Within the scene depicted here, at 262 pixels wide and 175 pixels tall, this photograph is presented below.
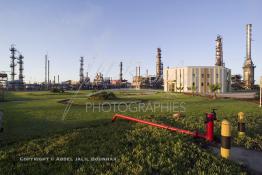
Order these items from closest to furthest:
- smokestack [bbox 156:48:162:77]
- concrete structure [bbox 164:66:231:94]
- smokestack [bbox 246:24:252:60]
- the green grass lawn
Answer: the green grass lawn < concrete structure [bbox 164:66:231:94] < smokestack [bbox 246:24:252:60] < smokestack [bbox 156:48:162:77]

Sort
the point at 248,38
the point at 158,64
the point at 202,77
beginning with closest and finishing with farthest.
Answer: the point at 202,77 → the point at 248,38 → the point at 158,64

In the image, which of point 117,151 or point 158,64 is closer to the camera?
point 117,151

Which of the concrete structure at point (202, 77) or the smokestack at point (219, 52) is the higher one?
the smokestack at point (219, 52)

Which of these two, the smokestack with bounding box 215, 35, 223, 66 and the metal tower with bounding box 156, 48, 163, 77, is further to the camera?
the metal tower with bounding box 156, 48, 163, 77

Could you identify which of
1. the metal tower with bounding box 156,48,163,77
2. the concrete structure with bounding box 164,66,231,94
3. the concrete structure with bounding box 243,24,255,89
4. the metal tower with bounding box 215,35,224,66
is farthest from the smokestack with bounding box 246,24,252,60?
the metal tower with bounding box 156,48,163,77

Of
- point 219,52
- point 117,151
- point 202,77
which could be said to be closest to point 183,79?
point 202,77

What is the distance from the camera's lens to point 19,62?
283 feet

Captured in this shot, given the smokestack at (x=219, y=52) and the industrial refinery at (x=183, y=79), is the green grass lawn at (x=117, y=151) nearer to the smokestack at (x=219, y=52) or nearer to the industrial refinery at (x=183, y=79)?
the industrial refinery at (x=183, y=79)

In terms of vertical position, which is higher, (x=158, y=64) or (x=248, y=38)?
(x=248, y=38)

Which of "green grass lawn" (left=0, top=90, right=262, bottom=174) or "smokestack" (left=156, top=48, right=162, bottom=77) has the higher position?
"smokestack" (left=156, top=48, right=162, bottom=77)

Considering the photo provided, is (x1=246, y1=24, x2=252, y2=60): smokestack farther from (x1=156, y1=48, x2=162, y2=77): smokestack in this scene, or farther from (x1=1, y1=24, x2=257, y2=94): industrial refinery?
(x1=156, y1=48, x2=162, y2=77): smokestack

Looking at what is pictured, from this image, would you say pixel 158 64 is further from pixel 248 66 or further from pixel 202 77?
pixel 202 77

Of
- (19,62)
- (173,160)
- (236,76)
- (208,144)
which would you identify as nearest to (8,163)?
(173,160)

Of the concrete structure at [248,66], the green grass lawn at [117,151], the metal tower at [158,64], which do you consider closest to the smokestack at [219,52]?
the concrete structure at [248,66]
